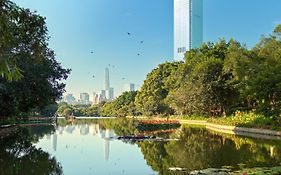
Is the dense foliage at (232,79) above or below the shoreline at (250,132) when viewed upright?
above

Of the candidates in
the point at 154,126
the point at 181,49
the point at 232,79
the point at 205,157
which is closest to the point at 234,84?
the point at 232,79

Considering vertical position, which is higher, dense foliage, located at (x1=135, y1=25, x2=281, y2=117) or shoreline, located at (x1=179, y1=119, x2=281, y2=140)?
dense foliage, located at (x1=135, y1=25, x2=281, y2=117)

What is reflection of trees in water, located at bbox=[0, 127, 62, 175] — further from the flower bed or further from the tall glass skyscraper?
the tall glass skyscraper

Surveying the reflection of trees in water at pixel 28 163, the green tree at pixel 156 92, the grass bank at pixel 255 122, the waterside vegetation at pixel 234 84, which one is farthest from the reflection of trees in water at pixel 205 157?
the green tree at pixel 156 92

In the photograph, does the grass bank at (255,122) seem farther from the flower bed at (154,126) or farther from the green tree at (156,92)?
the green tree at (156,92)

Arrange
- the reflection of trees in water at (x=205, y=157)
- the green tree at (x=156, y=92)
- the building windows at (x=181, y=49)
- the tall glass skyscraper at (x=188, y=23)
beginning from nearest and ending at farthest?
the reflection of trees in water at (x=205, y=157), the tall glass skyscraper at (x=188, y=23), the green tree at (x=156, y=92), the building windows at (x=181, y=49)

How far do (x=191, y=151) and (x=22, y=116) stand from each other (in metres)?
39.2

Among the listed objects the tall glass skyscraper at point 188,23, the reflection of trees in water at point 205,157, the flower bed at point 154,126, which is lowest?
the reflection of trees in water at point 205,157

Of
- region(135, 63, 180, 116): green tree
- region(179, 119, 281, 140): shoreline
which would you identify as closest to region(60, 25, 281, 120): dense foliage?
region(179, 119, 281, 140): shoreline

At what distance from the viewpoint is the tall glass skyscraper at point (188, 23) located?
209 feet

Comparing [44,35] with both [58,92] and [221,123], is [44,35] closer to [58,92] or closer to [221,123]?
[58,92]

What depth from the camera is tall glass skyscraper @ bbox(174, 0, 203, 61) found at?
6378 cm

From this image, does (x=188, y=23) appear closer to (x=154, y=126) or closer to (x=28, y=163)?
(x=154, y=126)

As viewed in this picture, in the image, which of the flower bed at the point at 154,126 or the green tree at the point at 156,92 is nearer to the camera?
the flower bed at the point at 154,126
